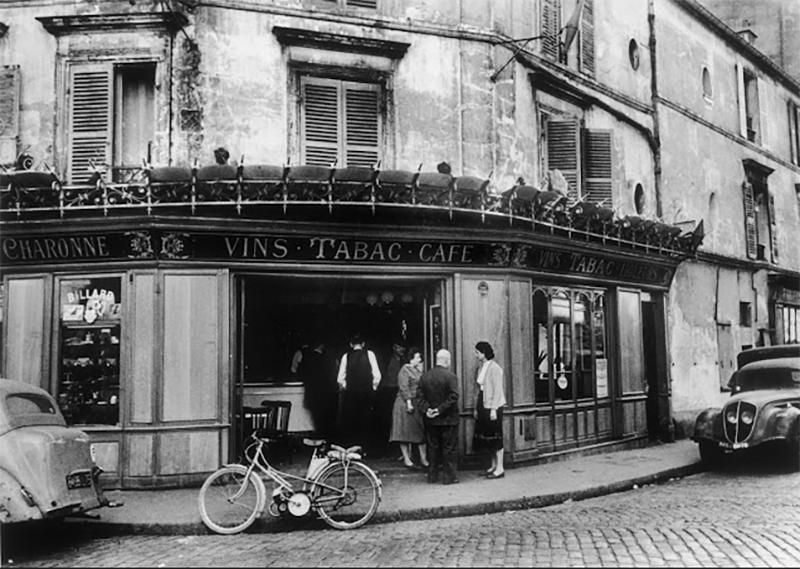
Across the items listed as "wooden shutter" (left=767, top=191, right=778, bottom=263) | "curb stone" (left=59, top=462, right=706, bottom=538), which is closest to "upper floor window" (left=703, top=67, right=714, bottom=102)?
"wooden shutter" (left=767, top=191, right=778, bottom=263)

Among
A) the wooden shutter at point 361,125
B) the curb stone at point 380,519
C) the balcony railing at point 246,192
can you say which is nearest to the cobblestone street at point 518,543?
the curb stone at point 380,519

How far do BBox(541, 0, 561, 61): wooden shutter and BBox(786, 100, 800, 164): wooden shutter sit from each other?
46.0 feet

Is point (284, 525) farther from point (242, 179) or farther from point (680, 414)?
point (680, 414)

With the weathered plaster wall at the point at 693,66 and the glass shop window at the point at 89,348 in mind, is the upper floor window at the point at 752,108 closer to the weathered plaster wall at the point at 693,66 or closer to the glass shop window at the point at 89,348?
the weathered plaster wall at the point at 693,66

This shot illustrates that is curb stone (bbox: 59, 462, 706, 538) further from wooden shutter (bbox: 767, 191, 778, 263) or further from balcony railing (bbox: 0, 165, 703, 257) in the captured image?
wooden shutter (bbox: 767, 191, 778, 263)

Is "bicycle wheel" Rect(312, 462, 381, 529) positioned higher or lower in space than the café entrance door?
lower

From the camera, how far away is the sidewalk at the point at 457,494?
30.3 ft

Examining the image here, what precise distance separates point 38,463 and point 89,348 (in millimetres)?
4139

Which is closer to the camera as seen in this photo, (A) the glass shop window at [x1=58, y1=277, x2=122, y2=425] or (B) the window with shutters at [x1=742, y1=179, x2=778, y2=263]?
(A) the glass shop window at [x1=58, y1=277, x2=122, y2=425]

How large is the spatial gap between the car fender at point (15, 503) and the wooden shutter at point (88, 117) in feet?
18.8

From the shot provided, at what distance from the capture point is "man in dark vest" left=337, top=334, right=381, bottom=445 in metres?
14.5

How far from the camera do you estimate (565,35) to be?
14.8 m

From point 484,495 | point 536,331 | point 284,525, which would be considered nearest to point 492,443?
point 484,495

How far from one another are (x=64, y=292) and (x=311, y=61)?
17.5ft
